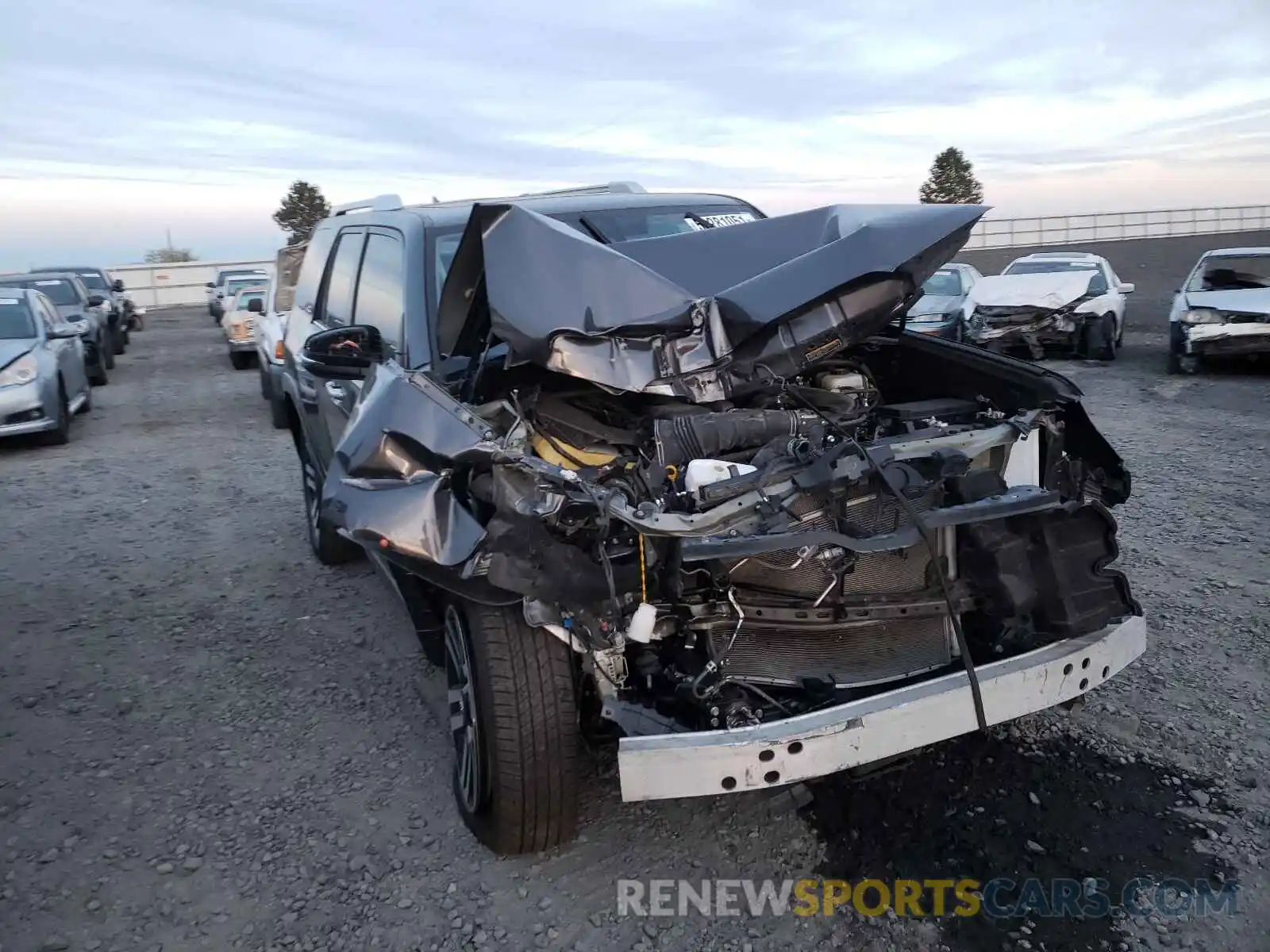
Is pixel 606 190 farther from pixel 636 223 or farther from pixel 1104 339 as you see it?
pixel 1104 339

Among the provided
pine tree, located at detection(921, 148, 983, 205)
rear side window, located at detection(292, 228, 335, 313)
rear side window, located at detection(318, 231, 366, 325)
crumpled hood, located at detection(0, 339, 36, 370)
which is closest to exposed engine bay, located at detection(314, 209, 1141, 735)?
rear side window, located at detection(318, 231, 366, 325)

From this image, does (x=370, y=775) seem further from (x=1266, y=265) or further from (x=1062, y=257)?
(x=1062, y=257)

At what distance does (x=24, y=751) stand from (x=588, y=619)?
264 cm

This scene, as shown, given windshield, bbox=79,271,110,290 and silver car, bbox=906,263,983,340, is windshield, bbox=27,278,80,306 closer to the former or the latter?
windshield, bbox=79,271,110,290

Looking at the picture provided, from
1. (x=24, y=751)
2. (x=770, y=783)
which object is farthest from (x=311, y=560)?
(x=770, y=783)

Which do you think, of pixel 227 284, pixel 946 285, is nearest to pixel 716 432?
pixel 946 285

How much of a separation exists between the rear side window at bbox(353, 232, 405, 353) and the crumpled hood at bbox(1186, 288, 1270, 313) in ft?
34.3

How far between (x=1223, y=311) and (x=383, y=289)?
34.8 feet

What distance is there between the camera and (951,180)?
44.0 meters

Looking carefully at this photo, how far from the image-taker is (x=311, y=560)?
246 inches

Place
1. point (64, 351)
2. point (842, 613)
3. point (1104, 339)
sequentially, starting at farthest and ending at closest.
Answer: point (1104, 339)
point (64, 351)
point (842, 613)

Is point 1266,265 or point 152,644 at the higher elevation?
point 1266,265

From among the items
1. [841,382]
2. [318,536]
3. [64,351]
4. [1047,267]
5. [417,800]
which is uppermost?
[1047,267]

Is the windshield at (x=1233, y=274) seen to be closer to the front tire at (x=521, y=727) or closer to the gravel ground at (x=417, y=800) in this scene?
the gravel ground at (x=417, y=800)
